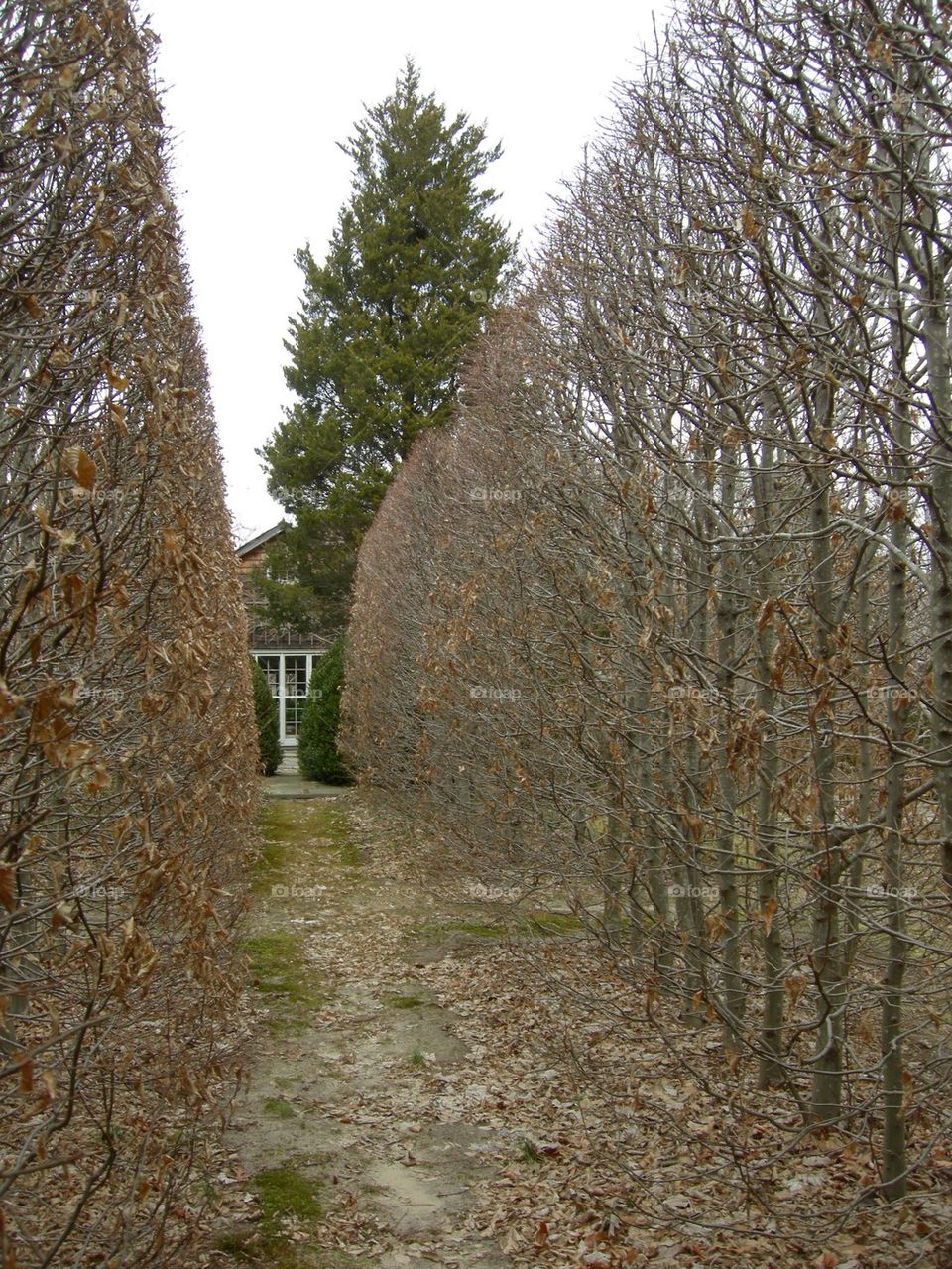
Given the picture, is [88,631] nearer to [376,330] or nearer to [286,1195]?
[286,1195]

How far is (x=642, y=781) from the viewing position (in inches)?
336

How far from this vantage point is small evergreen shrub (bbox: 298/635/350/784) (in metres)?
21.9

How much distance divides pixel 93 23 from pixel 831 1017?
15.1ft

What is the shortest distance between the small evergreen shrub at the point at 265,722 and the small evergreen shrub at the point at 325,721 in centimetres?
70

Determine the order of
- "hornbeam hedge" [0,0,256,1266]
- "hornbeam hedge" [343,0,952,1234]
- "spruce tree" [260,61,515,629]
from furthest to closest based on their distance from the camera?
"spruce tree" [260,61,515,629], "hornbeam hedge" [343,0,952,1234], "hornbeam hedge" [0,0,256,1266]

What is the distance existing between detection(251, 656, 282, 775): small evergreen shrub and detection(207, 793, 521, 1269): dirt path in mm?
8961

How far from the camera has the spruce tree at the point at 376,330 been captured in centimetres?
2459

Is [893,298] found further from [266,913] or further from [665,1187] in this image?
[266,913]

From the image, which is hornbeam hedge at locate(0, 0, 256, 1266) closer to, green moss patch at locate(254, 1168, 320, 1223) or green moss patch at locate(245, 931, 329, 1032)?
green moss patch at locate(254, 1168, 320, 1223)

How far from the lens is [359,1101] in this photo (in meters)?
6.99

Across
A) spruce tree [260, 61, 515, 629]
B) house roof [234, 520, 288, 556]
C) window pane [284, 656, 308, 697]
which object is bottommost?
window pane [284, 656, 308, 697]

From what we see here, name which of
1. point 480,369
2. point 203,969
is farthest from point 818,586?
point 480,369

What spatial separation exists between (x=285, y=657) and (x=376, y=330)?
8.69 meters

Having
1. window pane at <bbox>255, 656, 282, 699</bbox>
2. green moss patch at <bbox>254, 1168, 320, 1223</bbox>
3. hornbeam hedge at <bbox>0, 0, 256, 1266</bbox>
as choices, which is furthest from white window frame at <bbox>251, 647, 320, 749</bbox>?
hornbeam hedge at <bbox>0, 0, 256, 1266</bbox>
